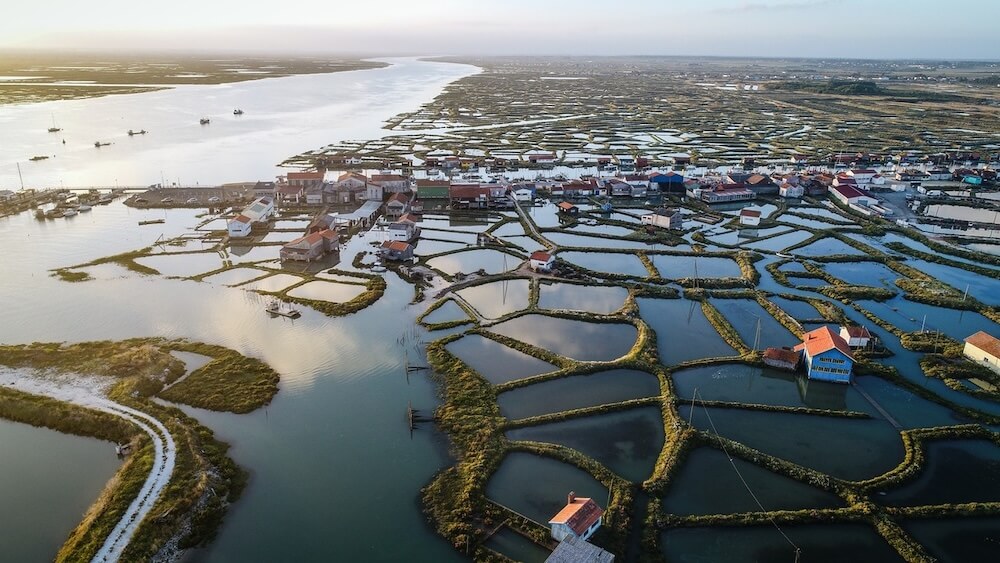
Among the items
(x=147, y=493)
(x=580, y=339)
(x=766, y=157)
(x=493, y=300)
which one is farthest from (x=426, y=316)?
(x=766, y=157)

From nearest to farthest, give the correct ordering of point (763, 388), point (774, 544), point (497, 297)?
point (774, 544) → point (763, 388) → point (497, 297)

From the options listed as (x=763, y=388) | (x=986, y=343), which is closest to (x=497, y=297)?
(x=763, y=388)

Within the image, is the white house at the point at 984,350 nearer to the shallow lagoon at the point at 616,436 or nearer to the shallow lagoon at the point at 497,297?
the shallow lagoon at the point at 616,436

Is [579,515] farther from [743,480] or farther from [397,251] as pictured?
[397,251]

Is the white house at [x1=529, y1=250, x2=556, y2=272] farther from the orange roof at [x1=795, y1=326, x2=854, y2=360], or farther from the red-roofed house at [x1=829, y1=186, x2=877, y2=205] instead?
the red-roofed house at [x1=829, y1=186, x2=877, y2=205]

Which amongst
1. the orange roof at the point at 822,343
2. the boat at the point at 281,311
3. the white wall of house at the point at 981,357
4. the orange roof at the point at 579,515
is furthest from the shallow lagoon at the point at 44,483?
the white wall of house at the point at 981,357

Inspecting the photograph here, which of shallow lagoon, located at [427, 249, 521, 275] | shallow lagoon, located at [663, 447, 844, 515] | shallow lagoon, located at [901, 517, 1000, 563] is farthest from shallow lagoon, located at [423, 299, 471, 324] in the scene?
shallow lagoon, located at [901, 517, 1000, 563]
